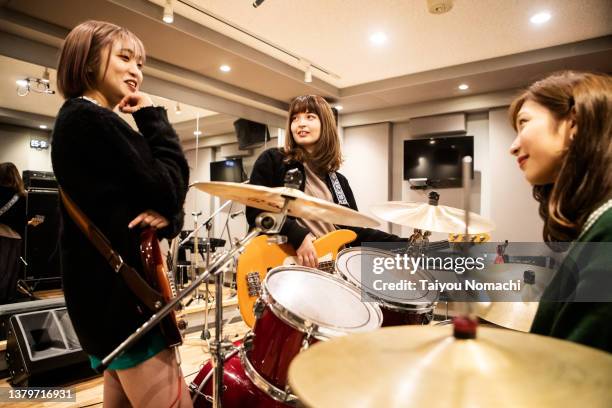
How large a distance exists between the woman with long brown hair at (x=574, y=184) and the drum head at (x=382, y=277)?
657mm

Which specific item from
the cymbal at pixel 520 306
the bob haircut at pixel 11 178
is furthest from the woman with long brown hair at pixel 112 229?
the bob haircut at pixel 11 178

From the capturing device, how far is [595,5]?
319 cm

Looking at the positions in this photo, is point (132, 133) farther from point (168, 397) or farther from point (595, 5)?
point (595, 5)

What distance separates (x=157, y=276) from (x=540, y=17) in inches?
158

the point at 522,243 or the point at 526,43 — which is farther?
the point at 522,243

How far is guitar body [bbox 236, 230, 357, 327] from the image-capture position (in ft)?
6.50

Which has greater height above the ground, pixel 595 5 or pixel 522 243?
pixel 595 5

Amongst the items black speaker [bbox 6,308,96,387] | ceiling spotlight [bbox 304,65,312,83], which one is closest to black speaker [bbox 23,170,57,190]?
black speaker [bbox 6,308,96,387]

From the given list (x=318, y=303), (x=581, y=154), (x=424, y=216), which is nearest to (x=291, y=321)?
(x=318, y=303)

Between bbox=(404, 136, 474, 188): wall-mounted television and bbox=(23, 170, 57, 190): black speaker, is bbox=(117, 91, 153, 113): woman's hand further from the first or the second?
bbox=(404, 136, 474, 188): wall-mounted television

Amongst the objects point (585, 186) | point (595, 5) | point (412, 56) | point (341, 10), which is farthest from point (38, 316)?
point (595, 5)

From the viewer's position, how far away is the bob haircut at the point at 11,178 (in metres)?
3.39

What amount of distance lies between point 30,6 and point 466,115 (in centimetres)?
519

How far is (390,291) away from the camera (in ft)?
5.22
